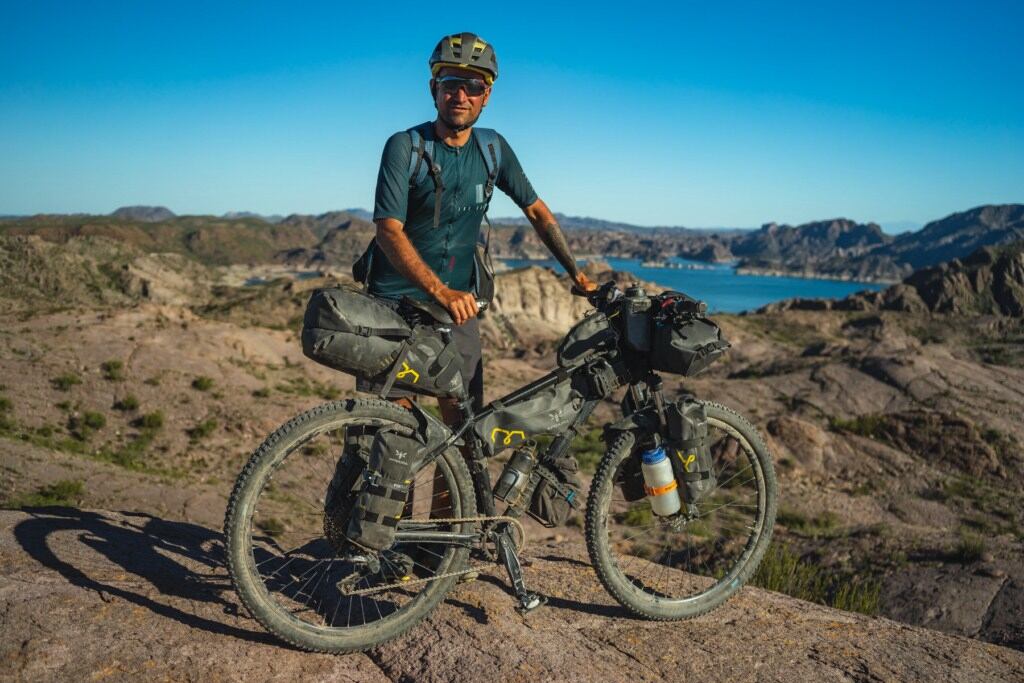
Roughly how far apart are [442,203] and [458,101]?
0.56m

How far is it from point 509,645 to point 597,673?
0.48 m

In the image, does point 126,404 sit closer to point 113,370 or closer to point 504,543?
point 113,370

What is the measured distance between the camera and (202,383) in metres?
14.7

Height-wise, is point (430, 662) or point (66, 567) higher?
point (66, 567)

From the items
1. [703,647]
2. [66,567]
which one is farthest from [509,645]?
[66,567]

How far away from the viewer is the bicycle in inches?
123

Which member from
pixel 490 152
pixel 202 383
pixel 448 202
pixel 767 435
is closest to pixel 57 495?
pixel 448 202

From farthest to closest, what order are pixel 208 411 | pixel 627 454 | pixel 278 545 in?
1. pixel 208 411
2. pixel 278 545
3. pixel 627 454

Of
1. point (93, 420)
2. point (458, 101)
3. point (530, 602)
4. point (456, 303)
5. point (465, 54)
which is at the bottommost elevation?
point (93, 420)

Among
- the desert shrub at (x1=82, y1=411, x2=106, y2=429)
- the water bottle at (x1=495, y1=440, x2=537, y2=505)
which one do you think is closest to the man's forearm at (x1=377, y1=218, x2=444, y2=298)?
the water bottle at (x1=495, y1=440, x2=537, y2=505)

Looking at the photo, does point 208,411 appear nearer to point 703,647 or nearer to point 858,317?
point 703,647

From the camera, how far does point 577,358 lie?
3713 mm

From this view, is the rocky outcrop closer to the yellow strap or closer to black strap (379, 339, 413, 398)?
the yellow strap

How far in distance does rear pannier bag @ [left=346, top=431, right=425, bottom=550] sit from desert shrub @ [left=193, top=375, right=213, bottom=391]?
13043 millimetres
